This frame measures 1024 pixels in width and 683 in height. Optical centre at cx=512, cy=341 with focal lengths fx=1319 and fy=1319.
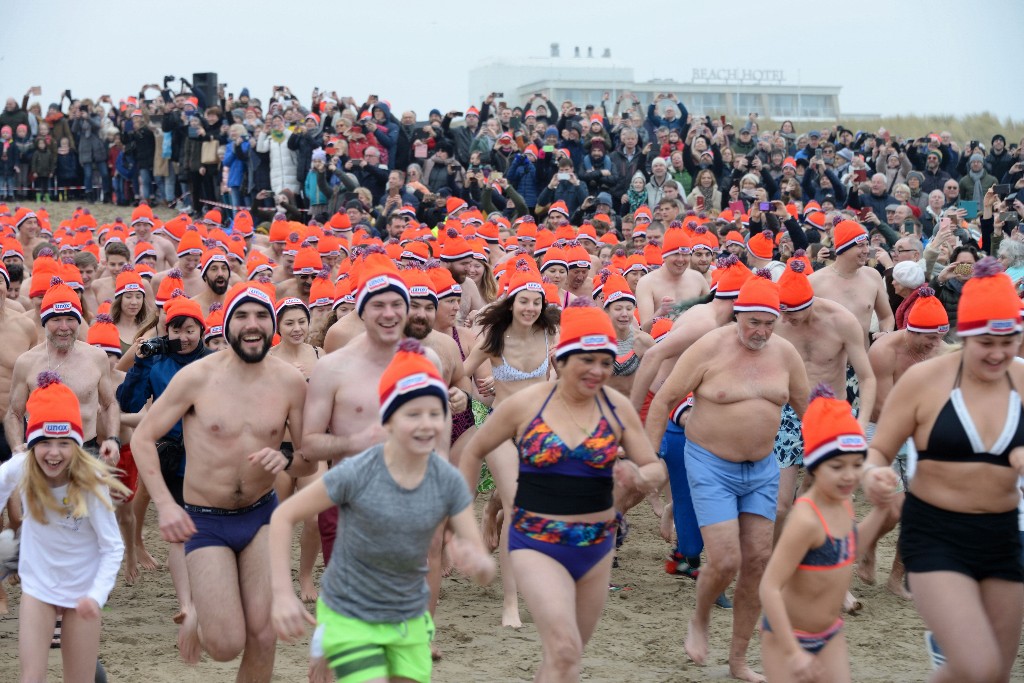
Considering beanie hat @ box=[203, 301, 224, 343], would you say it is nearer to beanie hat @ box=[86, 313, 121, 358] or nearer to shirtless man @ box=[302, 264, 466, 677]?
beanie hat @ box=[86, 313, 121, 358]

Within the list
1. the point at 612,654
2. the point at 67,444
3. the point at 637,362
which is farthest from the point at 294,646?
the point at 637,362

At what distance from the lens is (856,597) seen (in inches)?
350

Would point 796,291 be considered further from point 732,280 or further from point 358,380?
point 358,380

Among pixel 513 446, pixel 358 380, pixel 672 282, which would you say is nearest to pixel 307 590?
pixel 513 446

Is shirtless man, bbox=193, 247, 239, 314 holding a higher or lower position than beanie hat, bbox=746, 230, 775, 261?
lower

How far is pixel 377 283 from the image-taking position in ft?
21.1

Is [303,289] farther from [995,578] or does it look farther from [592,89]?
[592,89]

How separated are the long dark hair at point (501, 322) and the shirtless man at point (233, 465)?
226 cm

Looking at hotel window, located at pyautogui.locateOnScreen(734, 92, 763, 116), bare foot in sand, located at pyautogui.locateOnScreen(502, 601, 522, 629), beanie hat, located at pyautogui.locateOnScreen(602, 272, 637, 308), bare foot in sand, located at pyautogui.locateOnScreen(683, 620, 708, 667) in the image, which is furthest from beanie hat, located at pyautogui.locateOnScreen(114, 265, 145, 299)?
hotel window, located at pyautogui.locateOnScreen(734, 92, 763, 116)

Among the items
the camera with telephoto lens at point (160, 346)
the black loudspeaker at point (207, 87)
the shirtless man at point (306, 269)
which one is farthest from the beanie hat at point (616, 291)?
the black loudspeaker at point (207, 87)

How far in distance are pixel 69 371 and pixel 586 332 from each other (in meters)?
4.46

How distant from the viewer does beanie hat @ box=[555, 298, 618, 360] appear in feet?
18.9

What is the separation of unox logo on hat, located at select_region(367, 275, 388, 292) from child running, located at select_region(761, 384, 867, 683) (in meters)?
2.17

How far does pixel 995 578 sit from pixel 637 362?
4.55m
